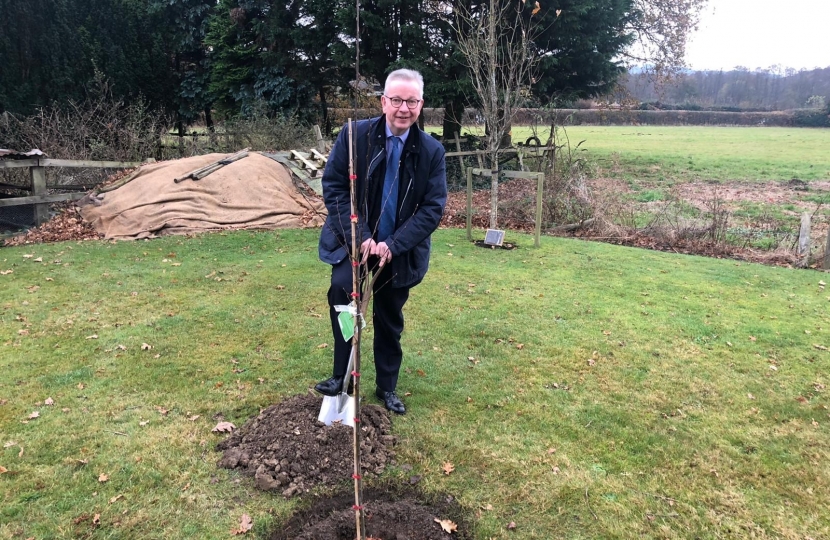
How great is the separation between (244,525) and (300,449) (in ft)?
1.72

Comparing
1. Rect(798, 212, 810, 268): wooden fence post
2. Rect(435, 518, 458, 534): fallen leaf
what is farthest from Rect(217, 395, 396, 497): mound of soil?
Rect(798, 212, 810, 268): wooden fence post

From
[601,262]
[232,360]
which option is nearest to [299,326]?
[232,360]

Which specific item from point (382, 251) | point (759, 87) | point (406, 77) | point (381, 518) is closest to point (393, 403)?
point (381, 518)

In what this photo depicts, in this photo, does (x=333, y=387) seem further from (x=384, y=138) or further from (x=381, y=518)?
(x=384, y=138)

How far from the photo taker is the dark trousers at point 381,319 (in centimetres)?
327

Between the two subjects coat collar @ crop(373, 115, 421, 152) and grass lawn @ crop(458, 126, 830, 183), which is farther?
grass lawn @ crop(458, 126, 830, 183)

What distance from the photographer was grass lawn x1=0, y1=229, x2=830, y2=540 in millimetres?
2893

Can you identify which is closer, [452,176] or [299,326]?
[299,326]

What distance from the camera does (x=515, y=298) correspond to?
6480 millimetres

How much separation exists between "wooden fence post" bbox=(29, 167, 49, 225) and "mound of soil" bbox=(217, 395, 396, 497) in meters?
8.99

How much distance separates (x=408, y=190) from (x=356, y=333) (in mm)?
1239

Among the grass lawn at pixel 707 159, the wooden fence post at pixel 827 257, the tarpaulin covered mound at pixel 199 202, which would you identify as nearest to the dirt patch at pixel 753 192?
the grass lawn at pixel 707 159

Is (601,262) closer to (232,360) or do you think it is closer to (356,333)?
(232,360)

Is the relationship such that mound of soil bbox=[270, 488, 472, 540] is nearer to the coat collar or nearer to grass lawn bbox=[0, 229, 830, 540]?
grass lawn bbox=[0, 229, 830, 540]
